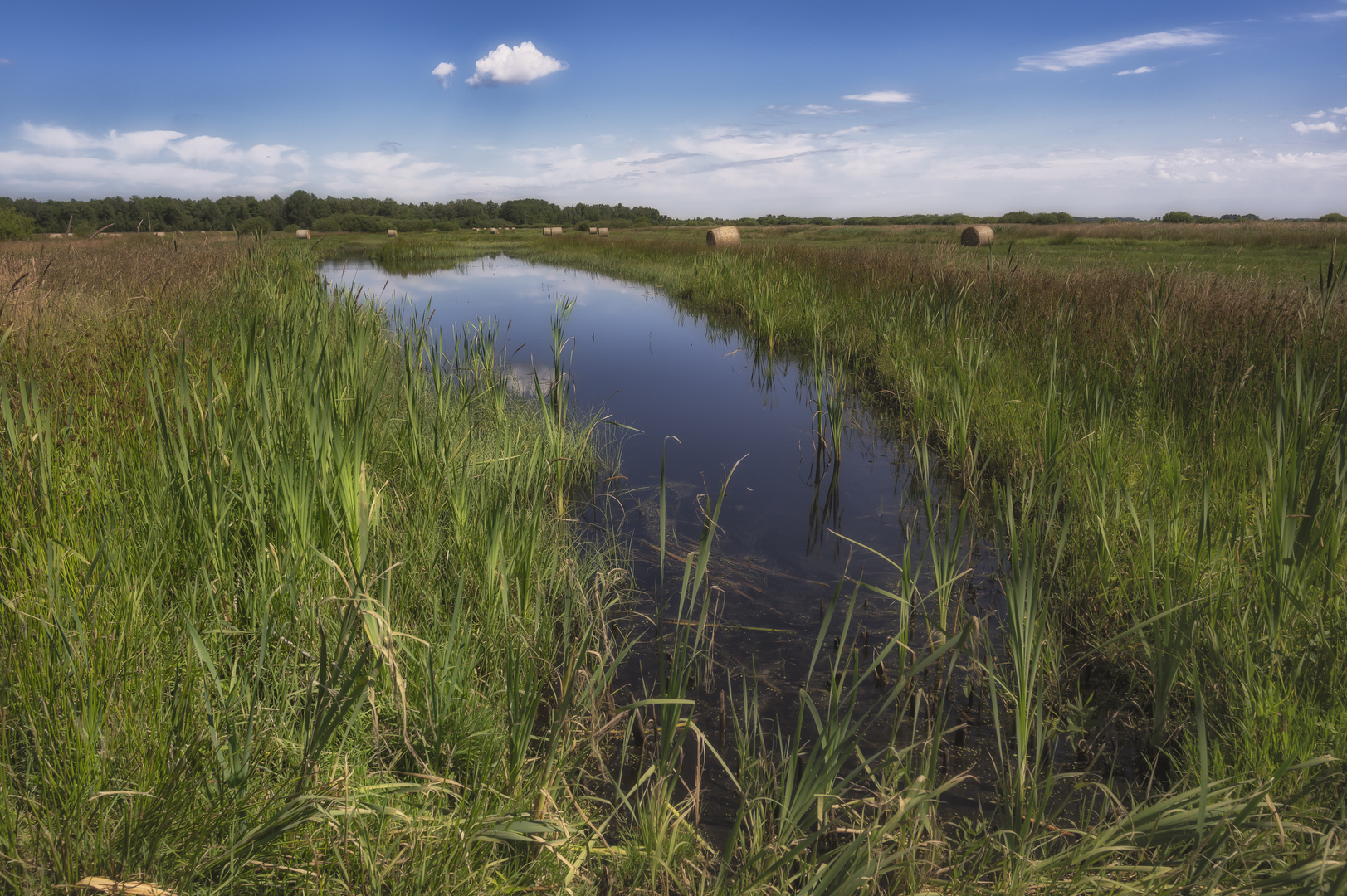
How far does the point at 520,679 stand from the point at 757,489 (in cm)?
311

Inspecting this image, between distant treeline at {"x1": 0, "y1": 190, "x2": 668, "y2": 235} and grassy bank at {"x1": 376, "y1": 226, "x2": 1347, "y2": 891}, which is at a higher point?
distant treeline at {"x1": 0, "y1": 190, "x2": 668, "y2": 235}

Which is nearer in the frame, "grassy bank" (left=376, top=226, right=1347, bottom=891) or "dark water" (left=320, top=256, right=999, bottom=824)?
"grassy bank" (left=376, top=226, right=1347, bottom=891)

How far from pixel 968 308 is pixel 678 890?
315 inches

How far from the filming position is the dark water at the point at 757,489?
3.31 metres

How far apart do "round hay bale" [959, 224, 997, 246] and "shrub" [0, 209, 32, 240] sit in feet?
109

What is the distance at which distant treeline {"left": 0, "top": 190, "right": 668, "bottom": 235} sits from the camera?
39.1 ft

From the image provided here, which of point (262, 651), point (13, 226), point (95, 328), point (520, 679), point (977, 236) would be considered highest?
point (977, 236)

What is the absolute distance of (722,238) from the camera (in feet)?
75.9

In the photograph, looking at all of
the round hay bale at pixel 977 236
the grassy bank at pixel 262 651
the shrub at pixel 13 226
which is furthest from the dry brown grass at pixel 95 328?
the round hay bale at pixel 977 236

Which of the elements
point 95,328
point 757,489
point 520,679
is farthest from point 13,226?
point 520,679

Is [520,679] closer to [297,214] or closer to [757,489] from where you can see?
[757,489]

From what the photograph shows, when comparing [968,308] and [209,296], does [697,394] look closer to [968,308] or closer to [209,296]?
[968,308]

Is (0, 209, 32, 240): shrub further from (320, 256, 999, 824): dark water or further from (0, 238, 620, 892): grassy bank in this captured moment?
(0, 238, 620, 892): grassy bank

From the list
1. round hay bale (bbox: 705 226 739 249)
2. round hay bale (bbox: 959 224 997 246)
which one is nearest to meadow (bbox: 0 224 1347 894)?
round hay bale (bbox: 705 226 739 249)
